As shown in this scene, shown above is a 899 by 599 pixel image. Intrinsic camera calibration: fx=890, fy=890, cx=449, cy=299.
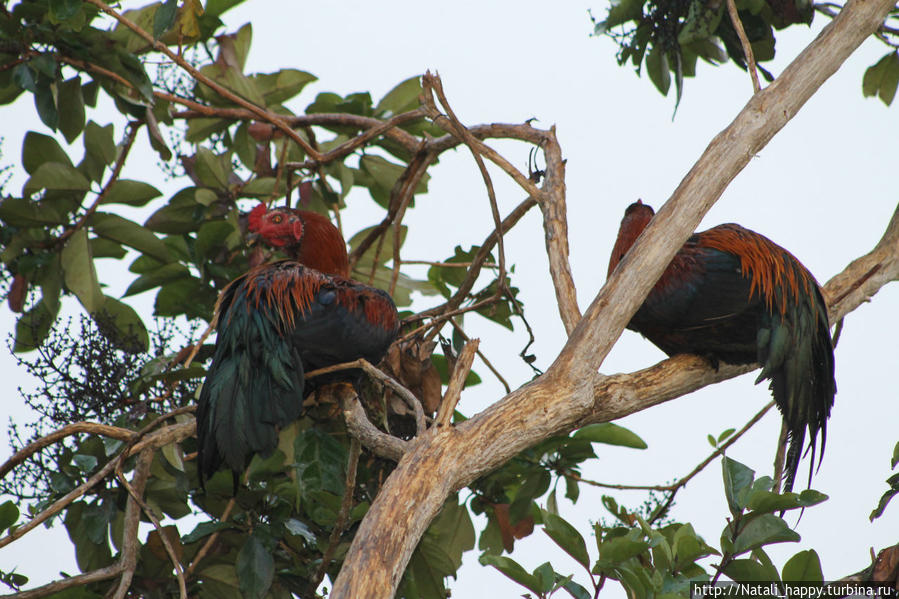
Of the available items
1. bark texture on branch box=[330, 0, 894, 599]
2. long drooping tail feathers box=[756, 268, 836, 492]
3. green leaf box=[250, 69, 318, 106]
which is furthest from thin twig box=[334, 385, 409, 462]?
green leaf box=[250, 69, 318, 106]

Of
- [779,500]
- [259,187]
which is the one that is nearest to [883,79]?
[779,500]

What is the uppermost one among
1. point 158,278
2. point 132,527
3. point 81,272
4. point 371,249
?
point 371,249

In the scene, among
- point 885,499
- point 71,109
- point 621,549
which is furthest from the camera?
point 71,109

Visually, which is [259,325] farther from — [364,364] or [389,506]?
[389,506]

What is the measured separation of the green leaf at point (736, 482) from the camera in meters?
2.41

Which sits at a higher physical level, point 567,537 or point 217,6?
point 217,6

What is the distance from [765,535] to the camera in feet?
7.76

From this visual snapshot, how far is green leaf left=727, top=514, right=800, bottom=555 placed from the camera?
237 centimetres

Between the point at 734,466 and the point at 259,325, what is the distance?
1663mm

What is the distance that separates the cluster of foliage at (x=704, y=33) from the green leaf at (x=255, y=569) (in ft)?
8.40

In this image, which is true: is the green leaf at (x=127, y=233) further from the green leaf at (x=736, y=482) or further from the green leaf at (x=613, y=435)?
the green leaf at (x=736, y=482)

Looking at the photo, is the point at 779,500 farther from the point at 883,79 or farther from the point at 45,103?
the point at 45,103

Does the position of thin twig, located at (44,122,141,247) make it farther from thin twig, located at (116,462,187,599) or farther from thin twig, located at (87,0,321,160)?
thin twig, located at (116,462,187,599)

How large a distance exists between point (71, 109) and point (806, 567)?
314cm
